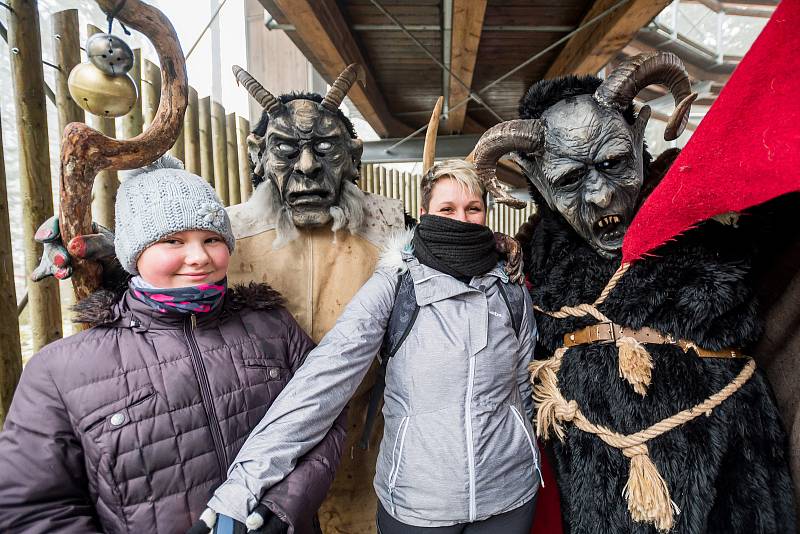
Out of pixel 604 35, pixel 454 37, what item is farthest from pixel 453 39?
pixel 604 35

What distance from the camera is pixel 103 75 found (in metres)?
1.40

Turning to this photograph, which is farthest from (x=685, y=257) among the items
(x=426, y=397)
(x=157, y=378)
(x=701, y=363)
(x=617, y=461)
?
(x=157, y=378)

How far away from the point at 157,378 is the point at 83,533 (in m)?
0.39

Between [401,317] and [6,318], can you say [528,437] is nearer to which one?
[401,317]

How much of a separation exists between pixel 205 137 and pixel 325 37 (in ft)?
3.74

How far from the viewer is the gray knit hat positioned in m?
1.27

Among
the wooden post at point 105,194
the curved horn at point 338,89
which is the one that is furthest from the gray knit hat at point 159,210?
the wooden post at point 105,194

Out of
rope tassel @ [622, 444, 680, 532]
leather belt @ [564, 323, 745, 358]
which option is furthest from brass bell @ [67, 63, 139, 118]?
rope tassel @ [622, 444, 680, 532]

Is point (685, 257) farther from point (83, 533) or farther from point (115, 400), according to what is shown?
point (83, 533)

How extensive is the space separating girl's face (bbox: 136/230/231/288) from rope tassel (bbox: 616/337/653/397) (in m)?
1.34

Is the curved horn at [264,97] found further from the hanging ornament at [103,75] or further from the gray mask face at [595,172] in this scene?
the gray mask face at [595,172]

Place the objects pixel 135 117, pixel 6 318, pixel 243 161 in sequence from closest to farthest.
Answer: pixel 6 318
pixel 135 117
pixel 243 161

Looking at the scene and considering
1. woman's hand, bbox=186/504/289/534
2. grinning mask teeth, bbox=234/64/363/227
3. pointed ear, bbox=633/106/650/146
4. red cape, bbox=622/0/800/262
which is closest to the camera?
red cape, bbox=622/0/800/262

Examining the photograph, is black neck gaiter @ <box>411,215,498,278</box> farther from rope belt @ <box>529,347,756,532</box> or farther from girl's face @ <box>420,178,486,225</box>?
rope belt @ <box>529,347,756,532</box>
